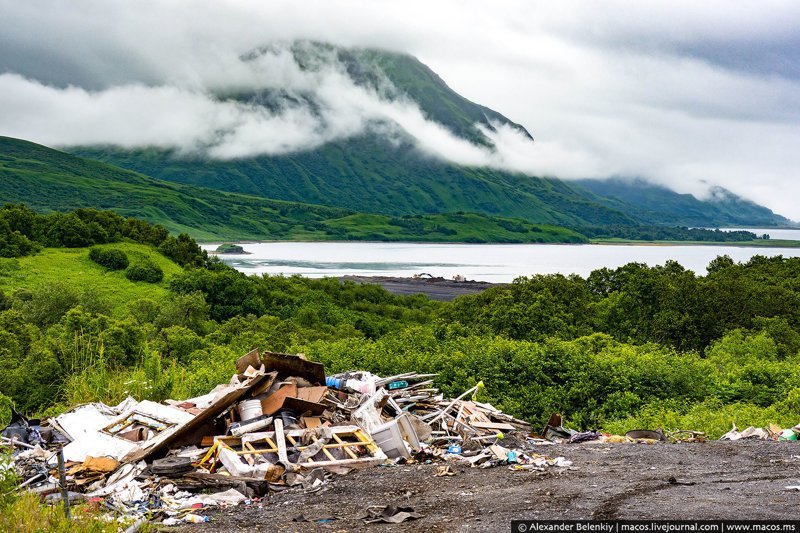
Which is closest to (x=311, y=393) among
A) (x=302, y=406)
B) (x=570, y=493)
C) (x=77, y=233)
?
(x=302, y=406)

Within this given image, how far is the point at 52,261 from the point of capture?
228ft

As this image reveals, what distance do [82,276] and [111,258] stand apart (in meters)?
4.81

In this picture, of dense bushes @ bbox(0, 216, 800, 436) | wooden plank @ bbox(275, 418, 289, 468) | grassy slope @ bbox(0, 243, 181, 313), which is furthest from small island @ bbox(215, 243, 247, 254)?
wooden plank @ bbox(275, 418, 289, 468)

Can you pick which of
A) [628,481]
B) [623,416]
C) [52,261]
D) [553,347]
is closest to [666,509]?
[628,481]

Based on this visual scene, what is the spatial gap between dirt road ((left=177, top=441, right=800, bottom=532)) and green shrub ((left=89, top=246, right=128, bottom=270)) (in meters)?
62.6

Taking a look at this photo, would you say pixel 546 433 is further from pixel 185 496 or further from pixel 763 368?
pixel 763 368

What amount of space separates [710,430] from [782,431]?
210 centimetres

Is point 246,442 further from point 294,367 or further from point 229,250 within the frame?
point 229,250

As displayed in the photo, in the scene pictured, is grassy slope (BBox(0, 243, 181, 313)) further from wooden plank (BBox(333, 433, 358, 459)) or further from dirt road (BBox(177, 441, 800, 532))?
dirt road (BBox(177, 441, 800, 532))

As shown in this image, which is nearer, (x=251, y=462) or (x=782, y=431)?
(x=251, y=462)

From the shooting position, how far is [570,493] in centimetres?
1197

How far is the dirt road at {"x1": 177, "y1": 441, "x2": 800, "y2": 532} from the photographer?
34.9ft

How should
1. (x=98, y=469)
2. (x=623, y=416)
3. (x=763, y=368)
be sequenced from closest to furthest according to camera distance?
(x=98, y=469)
(x=623, y=416)
(x=763, y=368)

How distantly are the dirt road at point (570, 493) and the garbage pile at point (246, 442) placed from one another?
0.68m
